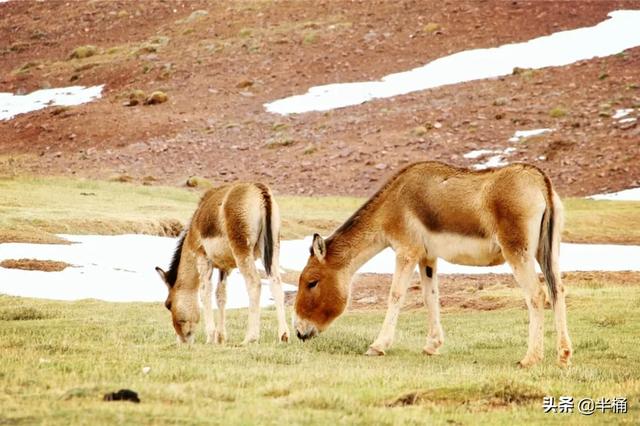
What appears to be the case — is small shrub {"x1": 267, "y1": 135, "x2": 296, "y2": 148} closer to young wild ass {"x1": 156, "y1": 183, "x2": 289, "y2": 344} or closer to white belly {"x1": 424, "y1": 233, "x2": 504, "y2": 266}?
young wild ass {"x1": 156, "y1": 183, "x2": 289, "y2": 344}

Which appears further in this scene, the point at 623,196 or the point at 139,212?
the point at 623,196

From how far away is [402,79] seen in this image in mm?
64562

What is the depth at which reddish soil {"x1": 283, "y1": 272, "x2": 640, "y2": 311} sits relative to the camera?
23734 mm

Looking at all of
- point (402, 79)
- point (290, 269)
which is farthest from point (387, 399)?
point (402, 79)

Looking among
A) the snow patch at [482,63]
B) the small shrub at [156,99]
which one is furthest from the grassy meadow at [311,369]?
the small shrub at [156,99]

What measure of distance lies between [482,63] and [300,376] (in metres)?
54.0

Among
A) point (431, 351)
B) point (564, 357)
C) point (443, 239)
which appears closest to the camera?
point (564, 357)

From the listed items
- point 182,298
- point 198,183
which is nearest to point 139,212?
point 198,183

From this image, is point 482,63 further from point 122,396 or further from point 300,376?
point 122,396

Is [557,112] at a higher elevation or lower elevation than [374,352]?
lower

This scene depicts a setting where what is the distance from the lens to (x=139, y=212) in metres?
37.6

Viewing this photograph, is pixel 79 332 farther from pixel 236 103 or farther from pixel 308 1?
pixel 308 1

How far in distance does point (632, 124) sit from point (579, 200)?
8854mm

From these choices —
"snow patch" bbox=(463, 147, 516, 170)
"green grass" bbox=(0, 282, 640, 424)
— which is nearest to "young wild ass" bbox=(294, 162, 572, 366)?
"green grass" bbox=(0, 282, 640, 424)
